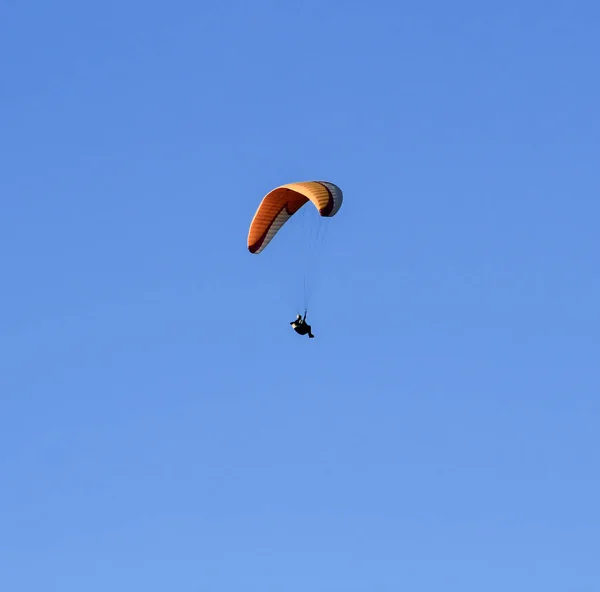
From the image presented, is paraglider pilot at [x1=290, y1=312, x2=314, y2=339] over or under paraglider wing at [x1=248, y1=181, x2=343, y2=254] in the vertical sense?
under

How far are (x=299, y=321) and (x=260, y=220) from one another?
197 inches

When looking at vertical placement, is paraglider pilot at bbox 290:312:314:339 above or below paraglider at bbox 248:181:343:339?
below

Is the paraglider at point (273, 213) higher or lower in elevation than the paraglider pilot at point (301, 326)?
higher

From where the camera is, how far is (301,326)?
3009 inches

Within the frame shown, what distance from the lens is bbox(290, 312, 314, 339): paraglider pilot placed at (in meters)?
76.2

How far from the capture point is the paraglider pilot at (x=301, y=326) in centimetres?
7625

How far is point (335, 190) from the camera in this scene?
77.1m

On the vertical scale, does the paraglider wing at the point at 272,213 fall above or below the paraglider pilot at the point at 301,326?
above

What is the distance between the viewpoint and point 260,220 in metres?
80.2

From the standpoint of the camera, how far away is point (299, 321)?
76.6m

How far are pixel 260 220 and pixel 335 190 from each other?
4028mm
